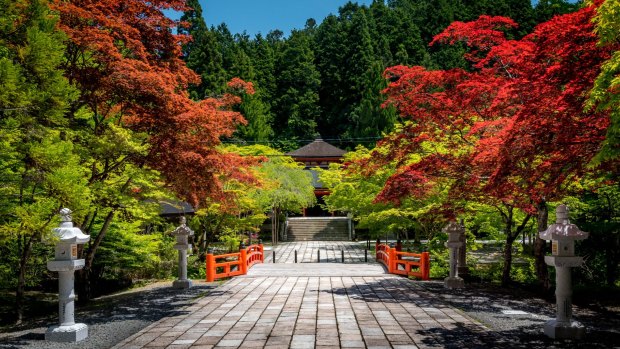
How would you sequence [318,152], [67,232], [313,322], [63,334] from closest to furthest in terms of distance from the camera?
[63,334]
[67,232]
[313,322]
[318,152]

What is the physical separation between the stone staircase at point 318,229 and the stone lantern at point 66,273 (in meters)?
26.5

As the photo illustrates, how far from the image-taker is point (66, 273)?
23.6 feet

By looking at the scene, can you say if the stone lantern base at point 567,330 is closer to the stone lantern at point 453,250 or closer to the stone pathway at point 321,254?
the stone lantern at point 453,250

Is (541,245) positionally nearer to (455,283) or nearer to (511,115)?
(455,283)

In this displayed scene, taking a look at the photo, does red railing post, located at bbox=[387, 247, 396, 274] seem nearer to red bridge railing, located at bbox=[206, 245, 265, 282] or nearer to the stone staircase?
red bridge railing, located at bbox=[206, 245, 265, 282]

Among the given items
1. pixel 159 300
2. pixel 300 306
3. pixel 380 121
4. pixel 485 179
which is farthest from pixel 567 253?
pixel 380 121

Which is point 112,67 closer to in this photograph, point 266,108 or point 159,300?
point 159,300

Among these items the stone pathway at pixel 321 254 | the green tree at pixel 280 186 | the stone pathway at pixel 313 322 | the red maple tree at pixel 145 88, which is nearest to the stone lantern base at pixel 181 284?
the stone pathway at pixel 313 322

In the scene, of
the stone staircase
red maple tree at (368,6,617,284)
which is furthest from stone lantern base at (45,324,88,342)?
the stone staircase

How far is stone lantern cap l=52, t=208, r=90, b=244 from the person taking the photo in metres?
7.04

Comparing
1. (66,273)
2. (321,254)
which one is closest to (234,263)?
(66,273)

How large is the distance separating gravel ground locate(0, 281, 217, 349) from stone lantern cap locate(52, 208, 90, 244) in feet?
4.85

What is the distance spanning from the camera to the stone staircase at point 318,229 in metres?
33.6

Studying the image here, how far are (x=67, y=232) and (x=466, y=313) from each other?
6.86 meters
